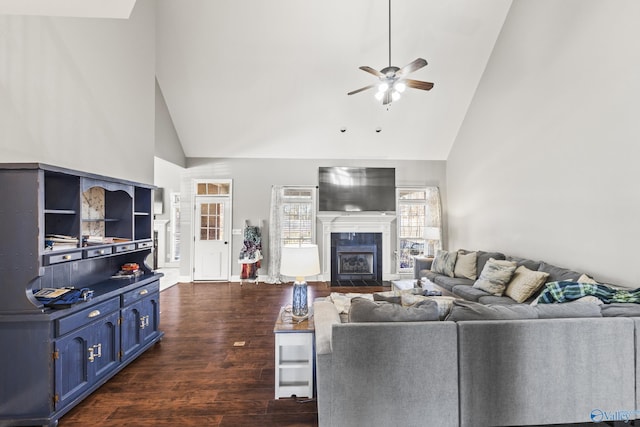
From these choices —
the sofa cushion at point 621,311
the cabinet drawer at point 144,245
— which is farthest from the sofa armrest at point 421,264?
the cabinet drawer at point 144,245

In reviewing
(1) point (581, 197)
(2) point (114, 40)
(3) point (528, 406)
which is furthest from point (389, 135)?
(3) point (528, 406)

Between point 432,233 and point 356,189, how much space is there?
6.05 feet

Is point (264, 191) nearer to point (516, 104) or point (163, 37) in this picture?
point (163, 37)

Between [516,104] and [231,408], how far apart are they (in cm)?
516

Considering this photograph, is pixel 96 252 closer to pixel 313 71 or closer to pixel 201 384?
pixel 201 384

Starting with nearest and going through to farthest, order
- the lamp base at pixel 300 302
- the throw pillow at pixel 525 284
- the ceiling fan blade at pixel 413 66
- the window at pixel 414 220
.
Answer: the lamp base at pixel 300 302, the ceiling fan blade at pixel 413 66, the throw pillow at pixel 525 284, the window at pixel 414 220

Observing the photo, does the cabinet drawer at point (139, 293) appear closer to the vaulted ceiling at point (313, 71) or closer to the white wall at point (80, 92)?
the white wall at point (80, 92)

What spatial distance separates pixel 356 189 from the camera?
20.8 ft

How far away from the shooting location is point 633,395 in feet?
5.98

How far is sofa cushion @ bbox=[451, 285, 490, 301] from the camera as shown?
369 centimetres

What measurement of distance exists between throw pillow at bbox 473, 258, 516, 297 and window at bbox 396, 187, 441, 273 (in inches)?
100

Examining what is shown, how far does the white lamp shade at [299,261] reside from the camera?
7.71 ft

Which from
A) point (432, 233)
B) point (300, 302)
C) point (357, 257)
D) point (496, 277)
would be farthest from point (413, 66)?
point (357, 257)

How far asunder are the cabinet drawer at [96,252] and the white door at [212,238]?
363 cm
